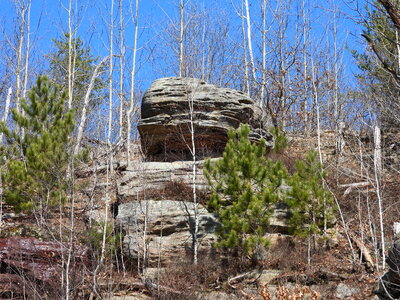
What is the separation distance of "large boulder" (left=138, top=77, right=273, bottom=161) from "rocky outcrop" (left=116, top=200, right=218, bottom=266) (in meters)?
3.11

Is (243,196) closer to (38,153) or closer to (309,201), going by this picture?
(309,201)

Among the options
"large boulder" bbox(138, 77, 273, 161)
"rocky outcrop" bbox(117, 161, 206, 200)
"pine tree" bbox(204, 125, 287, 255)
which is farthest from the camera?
"large boulder" bbox(138, 77, 273, 161)

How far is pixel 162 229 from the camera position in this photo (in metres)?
13.4

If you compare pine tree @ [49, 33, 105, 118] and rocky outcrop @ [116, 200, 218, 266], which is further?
pine tree @ [49, 33, 105, 118]

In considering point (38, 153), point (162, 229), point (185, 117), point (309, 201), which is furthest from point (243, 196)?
point (185, 117)

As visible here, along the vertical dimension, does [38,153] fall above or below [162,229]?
above

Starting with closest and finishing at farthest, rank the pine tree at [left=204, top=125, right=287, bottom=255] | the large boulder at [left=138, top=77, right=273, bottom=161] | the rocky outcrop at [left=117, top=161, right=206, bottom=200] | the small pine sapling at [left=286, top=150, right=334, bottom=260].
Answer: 1. the pine tree at [left=204, top=125, right=287, bottom=255]
2. the small pine sapling at [left=286, top=150, right=334, bottom=260]
3. the rocky outcrop at [left=117, top=161, right=206, bottom=200]
4. the large boulder at [left=138, top=77, right=273, bottom=161]

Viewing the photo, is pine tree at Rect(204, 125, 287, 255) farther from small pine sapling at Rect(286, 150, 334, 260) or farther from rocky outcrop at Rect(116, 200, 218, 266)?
rocky outcrop at Rect(116, 200, 218, 266)

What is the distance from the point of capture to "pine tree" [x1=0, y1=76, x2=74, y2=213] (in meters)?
12.3

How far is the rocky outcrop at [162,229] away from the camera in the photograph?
12.8m

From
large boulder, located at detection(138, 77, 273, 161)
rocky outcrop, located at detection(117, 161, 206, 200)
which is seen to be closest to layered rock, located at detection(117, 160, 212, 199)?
rocky outcrop, located at detection(117, 161, 206, 200)

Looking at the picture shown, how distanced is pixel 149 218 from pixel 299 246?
3725 millimetres

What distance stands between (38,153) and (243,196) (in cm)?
486

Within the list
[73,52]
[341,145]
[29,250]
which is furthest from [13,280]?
[73,52]
